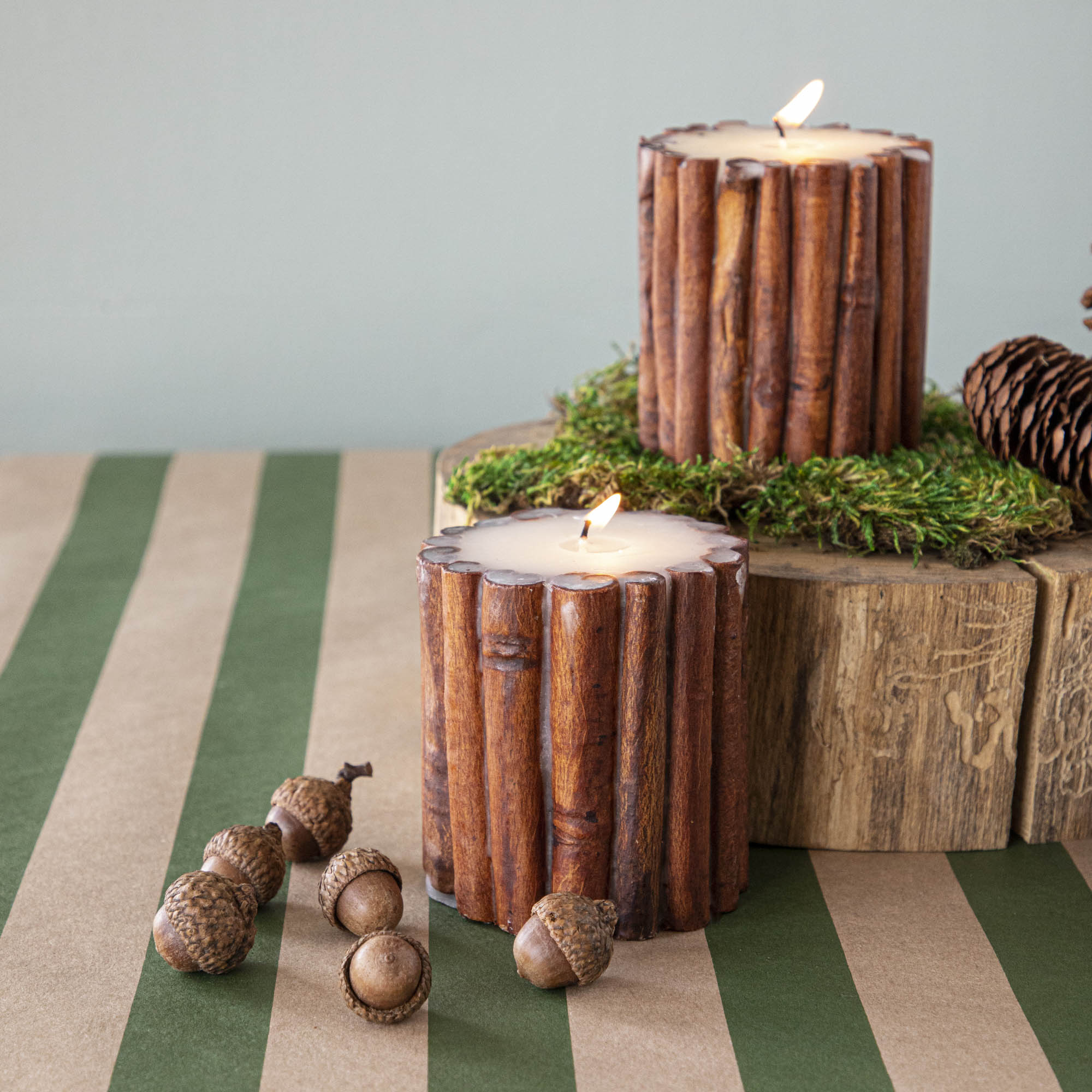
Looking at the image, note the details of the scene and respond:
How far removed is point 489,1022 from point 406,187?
6.56 feet

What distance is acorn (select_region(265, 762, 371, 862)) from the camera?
1427 mm

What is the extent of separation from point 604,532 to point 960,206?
1.76 meters

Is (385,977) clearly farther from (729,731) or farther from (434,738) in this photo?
(729,731)

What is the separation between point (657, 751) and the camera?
1241 mm

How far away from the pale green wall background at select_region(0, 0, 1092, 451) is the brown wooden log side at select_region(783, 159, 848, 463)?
1235 mm

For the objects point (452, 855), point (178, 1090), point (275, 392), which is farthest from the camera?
point (275, 392)

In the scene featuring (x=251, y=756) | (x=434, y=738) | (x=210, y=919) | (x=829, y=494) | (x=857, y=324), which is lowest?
(x=251, y=756)

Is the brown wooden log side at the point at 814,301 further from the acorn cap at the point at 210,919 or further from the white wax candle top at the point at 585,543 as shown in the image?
the acorn cap at the point at 210,919

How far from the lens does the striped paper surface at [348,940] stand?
1.15m

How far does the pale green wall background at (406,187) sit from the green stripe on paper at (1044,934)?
1.66 meters

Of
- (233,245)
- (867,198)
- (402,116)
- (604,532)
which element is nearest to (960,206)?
(402,116)

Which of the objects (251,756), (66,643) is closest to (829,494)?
(251,756)

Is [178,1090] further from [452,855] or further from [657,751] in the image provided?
[657,751]

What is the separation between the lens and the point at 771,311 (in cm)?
158
